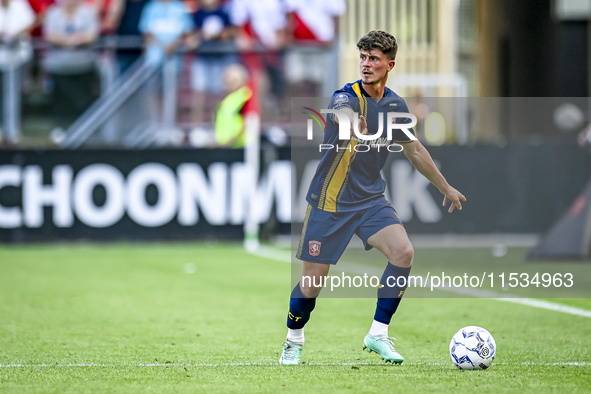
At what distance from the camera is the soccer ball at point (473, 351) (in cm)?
486

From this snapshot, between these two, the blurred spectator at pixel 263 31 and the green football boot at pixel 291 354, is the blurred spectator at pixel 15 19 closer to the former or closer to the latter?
the blurred spectator at pixel 263 31

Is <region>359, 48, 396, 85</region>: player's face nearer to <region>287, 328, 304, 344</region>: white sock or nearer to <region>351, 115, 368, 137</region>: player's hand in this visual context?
<region>351, 115, 368, 137</region>: player's hand

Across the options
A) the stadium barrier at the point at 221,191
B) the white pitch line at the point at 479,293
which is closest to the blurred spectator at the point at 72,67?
the stadium barrier at the point at 221,191

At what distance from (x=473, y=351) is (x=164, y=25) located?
11772 mm

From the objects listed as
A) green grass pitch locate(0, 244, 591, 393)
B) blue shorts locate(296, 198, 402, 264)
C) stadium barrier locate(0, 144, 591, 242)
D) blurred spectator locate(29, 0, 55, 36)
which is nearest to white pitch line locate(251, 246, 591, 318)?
green grass pitch locate(0, 244, 591, 393)

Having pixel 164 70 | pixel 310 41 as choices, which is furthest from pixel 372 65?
pixel 310 41

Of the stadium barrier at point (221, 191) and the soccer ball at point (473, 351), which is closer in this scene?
the soccer ball at point (473, 351)

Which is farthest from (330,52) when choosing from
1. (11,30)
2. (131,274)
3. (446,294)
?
(446,294)

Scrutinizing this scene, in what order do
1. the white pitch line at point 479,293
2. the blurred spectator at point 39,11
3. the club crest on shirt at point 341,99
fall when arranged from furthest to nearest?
the blurred spectator at point 39,11
the white pitch line at point 479,293
the club crest on shirt at point 341,99

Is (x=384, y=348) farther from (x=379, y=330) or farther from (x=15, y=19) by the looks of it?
(x=15, y=19)

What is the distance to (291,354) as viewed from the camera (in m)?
5.11

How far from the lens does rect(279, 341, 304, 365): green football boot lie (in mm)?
5086

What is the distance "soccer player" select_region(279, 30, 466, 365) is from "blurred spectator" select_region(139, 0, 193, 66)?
10458 millimetres

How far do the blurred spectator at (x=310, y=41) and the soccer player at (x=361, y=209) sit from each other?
10.1m
